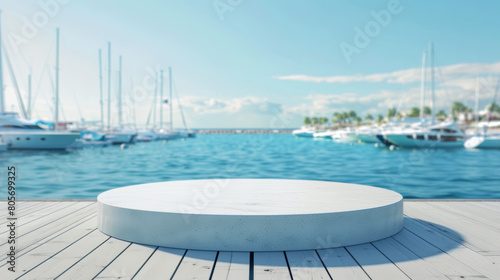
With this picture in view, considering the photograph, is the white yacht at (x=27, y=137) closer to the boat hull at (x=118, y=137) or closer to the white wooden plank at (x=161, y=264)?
the boat hull at (x=118, y=137)

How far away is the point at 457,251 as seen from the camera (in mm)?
2795

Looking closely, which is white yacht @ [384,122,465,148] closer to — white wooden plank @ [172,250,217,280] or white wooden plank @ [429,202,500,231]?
white wooden plank @ [429,202,500,231]

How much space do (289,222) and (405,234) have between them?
3.84 ft

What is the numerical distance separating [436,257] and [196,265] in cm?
159

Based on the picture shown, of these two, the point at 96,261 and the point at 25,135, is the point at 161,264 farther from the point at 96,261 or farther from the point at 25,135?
the point at 25,135

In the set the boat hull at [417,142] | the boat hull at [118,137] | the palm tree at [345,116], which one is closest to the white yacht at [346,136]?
the boat hull at [417,142]

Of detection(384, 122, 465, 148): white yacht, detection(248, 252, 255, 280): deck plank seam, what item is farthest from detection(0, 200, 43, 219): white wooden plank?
detection(384, 122, 465, 148): white yacht

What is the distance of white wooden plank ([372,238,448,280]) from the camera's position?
2.30 metres

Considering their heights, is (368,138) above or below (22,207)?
below

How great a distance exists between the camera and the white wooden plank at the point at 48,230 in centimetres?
298

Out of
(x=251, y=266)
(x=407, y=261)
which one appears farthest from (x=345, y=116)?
(x=251, y=266)

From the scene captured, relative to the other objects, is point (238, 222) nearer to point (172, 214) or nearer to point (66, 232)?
point (172, 214)

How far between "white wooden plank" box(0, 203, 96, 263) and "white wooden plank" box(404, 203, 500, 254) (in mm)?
3275

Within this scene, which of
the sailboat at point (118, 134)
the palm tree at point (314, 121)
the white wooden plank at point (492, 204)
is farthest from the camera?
the palm tree at point (314, 121)
